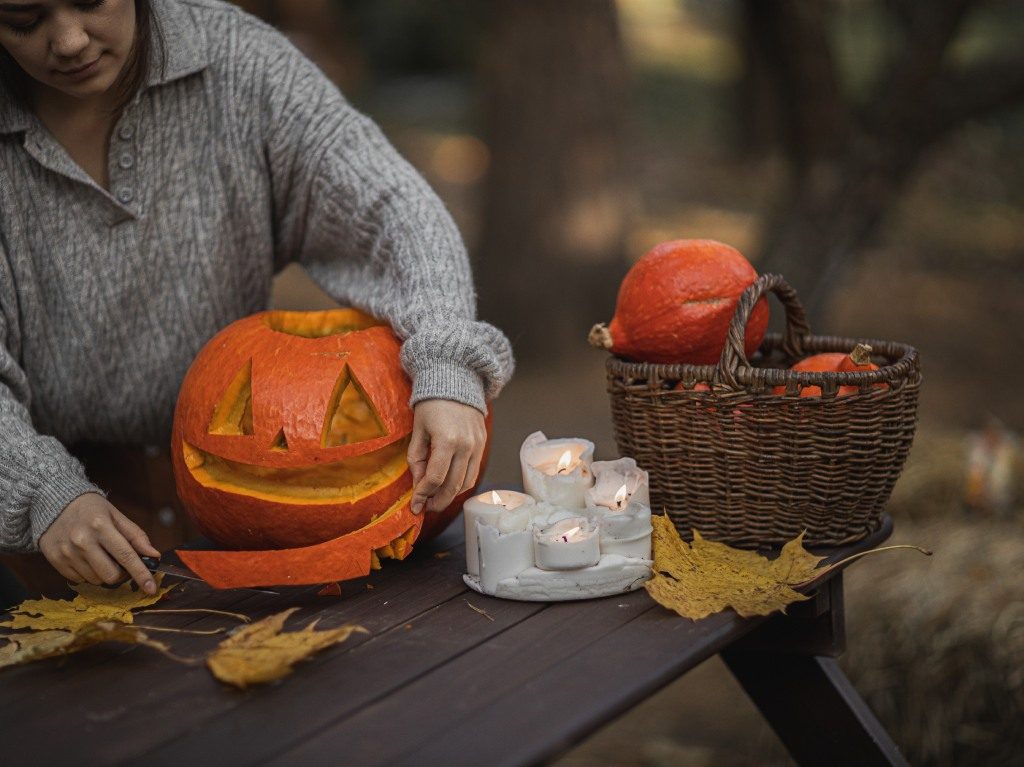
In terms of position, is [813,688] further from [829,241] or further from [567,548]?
[829,241]

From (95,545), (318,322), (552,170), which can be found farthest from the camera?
(552,170)

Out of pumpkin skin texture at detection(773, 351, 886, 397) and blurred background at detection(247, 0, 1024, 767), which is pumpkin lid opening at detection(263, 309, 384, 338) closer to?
pumpkin skin texture at detection(773, 351, 886, 397)

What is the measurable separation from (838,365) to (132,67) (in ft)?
3.75

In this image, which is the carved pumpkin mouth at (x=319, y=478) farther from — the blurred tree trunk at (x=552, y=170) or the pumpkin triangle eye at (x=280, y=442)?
the blurred tree trunk at (x=552, y=170)

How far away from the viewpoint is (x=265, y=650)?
1.23 m

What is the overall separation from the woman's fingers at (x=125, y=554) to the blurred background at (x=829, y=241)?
1.65 metres

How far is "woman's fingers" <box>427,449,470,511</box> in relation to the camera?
56.9 inches

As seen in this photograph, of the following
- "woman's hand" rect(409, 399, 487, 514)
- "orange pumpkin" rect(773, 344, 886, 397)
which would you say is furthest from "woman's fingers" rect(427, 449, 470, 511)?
"orange pumpkin" rect(773, 344, 886, 397)

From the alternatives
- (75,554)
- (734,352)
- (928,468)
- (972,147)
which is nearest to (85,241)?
(75,554)

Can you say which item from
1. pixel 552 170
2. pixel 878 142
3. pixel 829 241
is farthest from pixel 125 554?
pixel 552 170

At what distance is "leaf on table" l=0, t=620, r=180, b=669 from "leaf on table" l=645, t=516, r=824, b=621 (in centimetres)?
60

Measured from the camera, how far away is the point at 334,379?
4.88 feet

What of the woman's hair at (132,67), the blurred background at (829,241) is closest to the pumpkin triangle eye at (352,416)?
the woman's hair at (132,67)

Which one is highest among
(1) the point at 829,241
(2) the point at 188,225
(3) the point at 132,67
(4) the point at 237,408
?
(3) the point at 132,67
